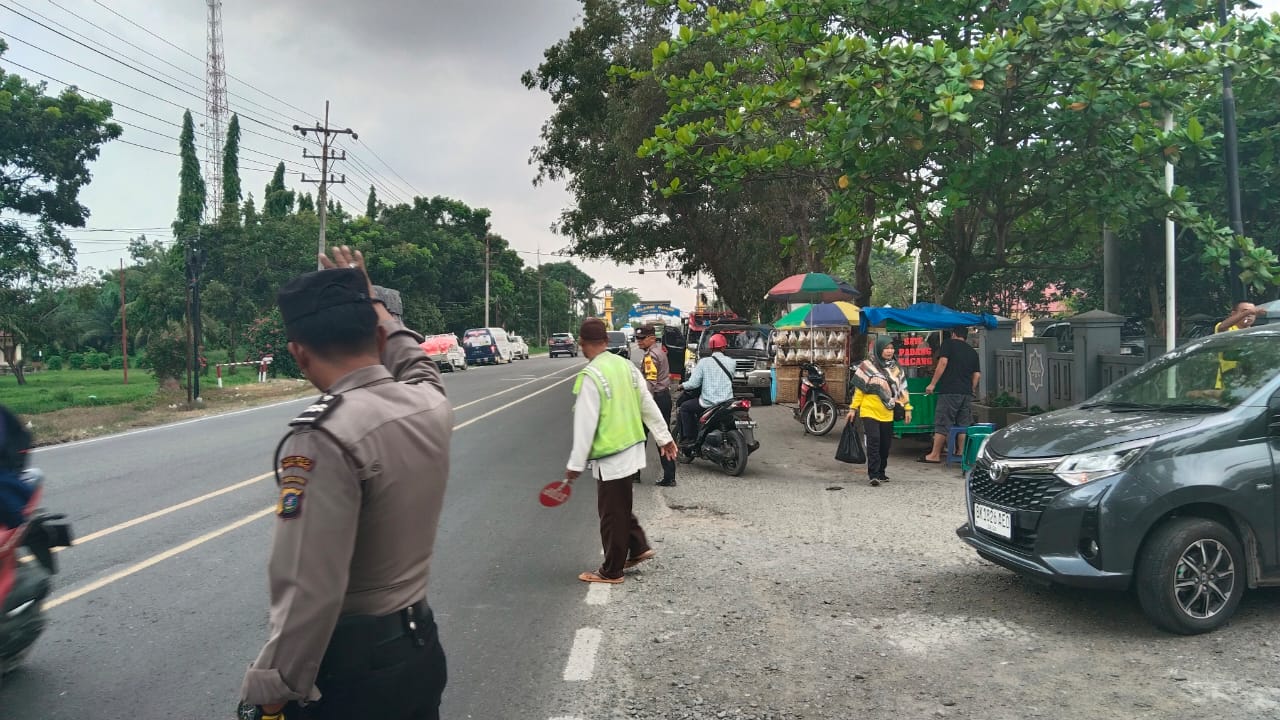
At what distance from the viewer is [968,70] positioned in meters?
9.25

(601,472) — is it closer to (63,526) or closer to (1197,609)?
(63,526)

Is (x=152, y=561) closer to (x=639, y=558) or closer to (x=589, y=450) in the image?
(x=589, y=450)

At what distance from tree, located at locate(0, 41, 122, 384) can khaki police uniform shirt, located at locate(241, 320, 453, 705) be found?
28.4 metres

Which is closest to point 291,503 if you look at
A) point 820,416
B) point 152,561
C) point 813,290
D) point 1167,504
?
point 1167,504

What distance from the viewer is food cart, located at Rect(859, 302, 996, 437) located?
1303 cm

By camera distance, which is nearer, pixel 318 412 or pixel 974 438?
pixel 318 412

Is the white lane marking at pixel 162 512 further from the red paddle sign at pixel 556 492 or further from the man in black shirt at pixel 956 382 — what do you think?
the man in black shirt at pixel 956 382

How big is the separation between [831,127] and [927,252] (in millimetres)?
4058

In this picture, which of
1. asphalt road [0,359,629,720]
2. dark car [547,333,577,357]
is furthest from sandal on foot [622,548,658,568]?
dark car [547,333,577,357]

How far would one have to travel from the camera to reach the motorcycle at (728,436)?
11031 millimetres

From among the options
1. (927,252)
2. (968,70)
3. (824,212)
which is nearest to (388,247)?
(824,212)

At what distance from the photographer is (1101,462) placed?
4980 mm

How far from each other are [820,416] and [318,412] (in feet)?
46.8

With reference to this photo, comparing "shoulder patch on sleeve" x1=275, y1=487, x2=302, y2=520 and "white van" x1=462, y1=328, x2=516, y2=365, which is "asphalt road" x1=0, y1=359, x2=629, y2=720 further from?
"white van" x1=462, y1=328, x2=516, y2=365
